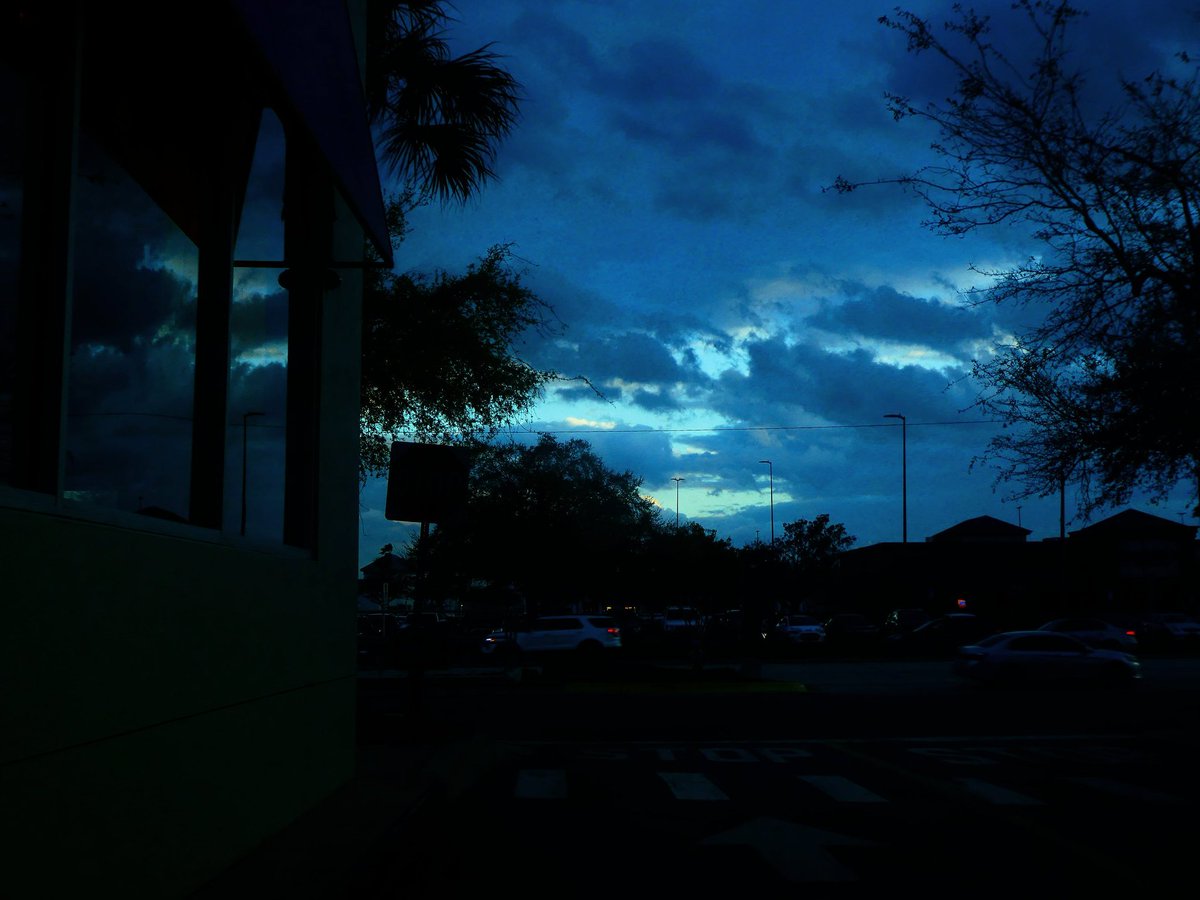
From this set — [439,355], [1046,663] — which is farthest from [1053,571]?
[439,355]

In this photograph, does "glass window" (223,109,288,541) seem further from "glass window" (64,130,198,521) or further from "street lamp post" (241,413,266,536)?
"glass window" (64,130,198,521)

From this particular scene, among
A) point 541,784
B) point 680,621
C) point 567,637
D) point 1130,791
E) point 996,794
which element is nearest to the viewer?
point 996,794

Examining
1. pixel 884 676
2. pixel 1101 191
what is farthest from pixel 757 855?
pixel 884 676

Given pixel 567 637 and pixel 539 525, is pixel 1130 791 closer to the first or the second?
pixel 567 637

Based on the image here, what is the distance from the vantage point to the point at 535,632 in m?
42.6

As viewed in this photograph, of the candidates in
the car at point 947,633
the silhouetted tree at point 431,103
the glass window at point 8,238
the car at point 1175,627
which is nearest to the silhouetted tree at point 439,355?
the silhouetted tree at point 431,103

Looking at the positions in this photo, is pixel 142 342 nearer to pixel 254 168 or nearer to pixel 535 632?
pixel 254 168

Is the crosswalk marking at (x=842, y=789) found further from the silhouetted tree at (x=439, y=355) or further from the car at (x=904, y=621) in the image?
the car at (x=904, y=621)

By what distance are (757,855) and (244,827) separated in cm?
300

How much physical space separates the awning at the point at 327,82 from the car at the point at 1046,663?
22.7 metres

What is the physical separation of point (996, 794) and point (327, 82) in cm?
786

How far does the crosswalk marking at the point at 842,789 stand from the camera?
33.3 feet

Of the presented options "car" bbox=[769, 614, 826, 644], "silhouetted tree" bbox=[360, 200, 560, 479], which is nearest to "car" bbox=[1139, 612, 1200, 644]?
"car" bbox=[769, 614, 826, 644]

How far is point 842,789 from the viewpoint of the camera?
10.8m
